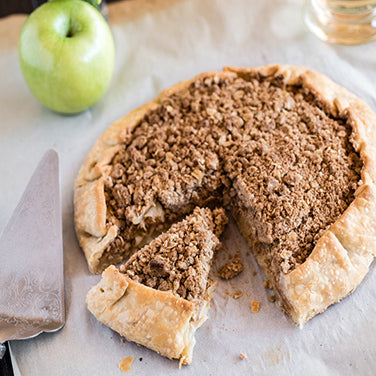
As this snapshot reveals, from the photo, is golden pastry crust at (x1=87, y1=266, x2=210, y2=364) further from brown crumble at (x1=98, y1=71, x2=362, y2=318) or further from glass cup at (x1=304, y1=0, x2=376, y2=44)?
glass cup at (x1=304, y1=0, x2=376, y2=44)

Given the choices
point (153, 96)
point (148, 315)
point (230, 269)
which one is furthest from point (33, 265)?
point (153, 96)

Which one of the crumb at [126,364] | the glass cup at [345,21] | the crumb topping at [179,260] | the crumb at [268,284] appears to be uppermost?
the glass cup at [345,21]

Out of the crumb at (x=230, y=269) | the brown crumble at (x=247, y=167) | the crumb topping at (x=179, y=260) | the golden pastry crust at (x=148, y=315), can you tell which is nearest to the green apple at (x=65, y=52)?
the brown crumble at (x=247, y=167)

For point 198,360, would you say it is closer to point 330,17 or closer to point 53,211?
point 53,211

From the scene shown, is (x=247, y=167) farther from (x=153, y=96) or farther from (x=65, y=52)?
(x=65, y=52)

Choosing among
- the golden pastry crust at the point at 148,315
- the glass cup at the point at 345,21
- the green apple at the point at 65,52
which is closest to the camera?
the golden pastry crust at the point at 148,315

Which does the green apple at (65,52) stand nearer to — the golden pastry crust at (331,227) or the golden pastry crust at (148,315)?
the golden pastry crust at (331,227)

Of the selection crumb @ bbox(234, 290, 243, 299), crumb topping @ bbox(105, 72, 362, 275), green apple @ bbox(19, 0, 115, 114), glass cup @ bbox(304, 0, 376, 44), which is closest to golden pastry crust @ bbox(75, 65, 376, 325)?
crumb topping @ bbox(105, 72, 362, 275)
